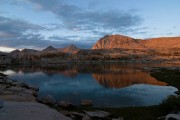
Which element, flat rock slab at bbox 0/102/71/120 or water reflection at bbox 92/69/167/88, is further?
water reflection at bbox 92/69/167/88

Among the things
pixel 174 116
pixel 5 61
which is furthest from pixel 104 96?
pixel 5 61

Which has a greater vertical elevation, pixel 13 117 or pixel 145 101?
pixel 13 117

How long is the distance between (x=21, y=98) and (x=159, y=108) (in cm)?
1538

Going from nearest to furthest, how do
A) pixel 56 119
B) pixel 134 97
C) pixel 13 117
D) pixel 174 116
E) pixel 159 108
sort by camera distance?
1. pixel 13 117
2. pixel 56 119
3. pixel 174 116
4. pixel 159 108
5. pixel 134 97

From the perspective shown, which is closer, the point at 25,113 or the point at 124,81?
the point at 25,113

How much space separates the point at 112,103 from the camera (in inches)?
1449

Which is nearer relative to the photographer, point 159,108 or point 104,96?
point 159,108

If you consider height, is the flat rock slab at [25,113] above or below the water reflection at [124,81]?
above

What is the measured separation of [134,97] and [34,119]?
2593 cm

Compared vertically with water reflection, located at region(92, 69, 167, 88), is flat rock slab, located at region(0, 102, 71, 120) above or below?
above

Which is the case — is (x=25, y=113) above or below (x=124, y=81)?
above

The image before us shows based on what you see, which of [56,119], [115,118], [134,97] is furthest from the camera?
[134,97]

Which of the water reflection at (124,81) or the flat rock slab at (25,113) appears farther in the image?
the water reflection at (124,81)

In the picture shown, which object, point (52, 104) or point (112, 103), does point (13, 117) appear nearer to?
point (52, 104)
